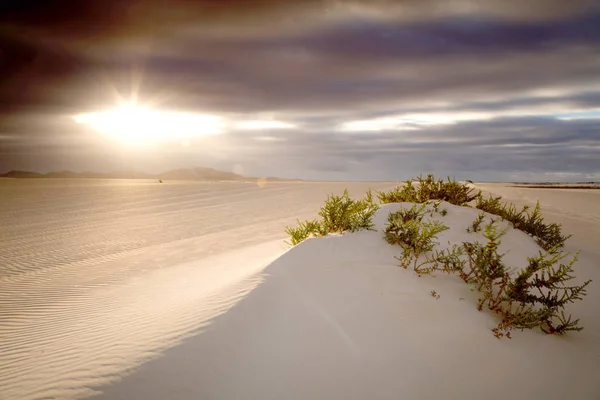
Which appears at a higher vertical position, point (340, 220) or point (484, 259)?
point (340, 220)

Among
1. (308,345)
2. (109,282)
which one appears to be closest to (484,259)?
(308,345)

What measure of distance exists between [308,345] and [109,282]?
560 cm

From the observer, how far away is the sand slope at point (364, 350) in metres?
3.03

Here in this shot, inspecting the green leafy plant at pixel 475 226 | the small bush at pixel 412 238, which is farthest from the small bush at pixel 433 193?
the small bush at pixel 412 238

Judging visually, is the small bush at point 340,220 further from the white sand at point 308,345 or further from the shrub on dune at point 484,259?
the white sand at point 308,345

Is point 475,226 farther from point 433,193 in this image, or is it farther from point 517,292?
point 517,292

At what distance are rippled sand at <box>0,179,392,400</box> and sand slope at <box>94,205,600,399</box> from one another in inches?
14.3

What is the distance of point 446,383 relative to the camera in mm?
3275

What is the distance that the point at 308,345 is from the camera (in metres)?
3.50

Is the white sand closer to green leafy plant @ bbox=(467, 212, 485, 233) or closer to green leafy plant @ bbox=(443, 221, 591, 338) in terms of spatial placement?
green leafy plant @ bbox=(443, 221, 591, 338)

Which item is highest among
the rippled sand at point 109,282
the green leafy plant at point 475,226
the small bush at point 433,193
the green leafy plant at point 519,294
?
the small bush at point 433,193

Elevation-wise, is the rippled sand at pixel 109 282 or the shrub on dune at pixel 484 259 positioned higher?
the shrub on dune at pixel 484 259

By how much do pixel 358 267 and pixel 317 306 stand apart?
3.54ft

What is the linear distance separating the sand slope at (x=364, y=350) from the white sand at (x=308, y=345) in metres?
0.01
